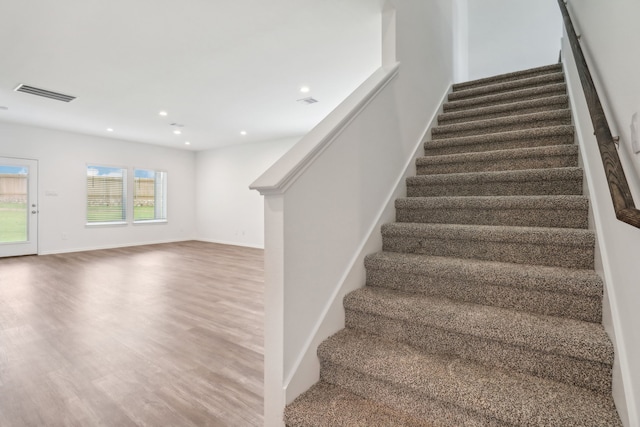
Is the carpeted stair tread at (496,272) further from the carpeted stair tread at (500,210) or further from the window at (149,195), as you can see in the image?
the window at (149,195)

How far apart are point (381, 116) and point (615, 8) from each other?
1.18 m

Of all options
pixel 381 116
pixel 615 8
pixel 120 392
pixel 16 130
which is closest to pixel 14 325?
pixel 120 392

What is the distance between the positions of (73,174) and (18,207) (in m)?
1.15

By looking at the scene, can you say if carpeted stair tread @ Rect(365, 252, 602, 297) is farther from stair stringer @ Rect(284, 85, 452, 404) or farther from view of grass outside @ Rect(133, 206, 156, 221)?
view of grass outside @ Rect(133, 206, 156, 221)

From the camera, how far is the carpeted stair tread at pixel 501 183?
6.33 ft

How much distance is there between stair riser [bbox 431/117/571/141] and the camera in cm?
250

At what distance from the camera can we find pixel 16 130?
6.27 m

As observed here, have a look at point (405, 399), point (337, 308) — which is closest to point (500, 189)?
point (337, 308)

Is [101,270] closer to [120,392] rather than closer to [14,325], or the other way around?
[14,325]

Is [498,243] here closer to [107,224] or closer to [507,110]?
[507,110]

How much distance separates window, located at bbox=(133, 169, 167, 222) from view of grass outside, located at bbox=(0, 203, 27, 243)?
2084 millimetres

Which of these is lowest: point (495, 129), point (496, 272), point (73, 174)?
point (496, 272)

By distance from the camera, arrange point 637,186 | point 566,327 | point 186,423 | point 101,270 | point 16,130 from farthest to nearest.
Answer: point 16,130, point 101,270, point 186,423, point 566,327, point 637,186

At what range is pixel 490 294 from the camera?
5.06ft
